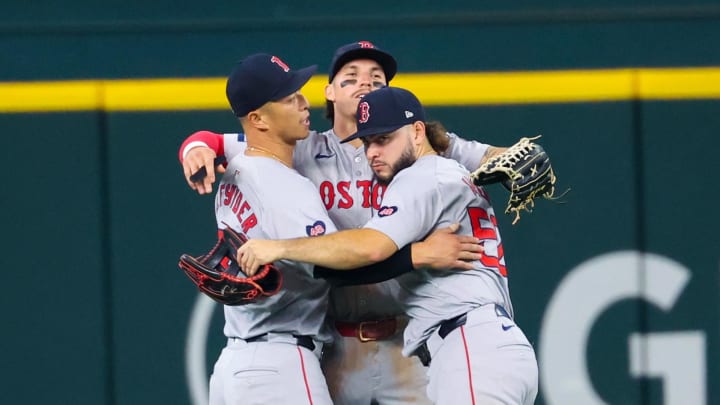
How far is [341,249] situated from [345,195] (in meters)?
0.53

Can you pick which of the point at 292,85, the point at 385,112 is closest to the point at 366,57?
the point at 292,85

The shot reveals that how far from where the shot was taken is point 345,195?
4484 millimetres

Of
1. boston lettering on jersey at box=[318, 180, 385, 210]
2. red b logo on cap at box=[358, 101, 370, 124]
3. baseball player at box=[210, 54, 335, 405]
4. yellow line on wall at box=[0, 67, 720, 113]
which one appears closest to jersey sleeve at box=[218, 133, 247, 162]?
baseball player at box=[210, 54, 335, 405]

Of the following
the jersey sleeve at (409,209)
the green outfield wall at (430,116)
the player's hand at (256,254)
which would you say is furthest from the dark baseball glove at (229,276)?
the green outfield wall at (430,116)

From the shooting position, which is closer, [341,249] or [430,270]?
[341,249]

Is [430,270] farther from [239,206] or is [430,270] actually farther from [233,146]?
[233,146]

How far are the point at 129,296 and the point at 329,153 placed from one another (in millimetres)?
1419

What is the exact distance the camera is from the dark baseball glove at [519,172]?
13.4 ft

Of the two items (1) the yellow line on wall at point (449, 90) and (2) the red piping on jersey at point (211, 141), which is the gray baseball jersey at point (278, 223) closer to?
(2) the red piping on jersey at point (211, 141)

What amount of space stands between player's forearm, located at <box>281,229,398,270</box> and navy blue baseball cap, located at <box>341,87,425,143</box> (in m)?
0.32

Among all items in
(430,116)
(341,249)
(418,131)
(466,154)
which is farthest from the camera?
(430,116)

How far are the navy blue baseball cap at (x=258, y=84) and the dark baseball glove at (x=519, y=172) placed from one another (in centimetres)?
65

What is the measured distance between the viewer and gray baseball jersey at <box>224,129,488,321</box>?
4.45 meters

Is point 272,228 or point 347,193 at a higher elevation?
point 347,193
